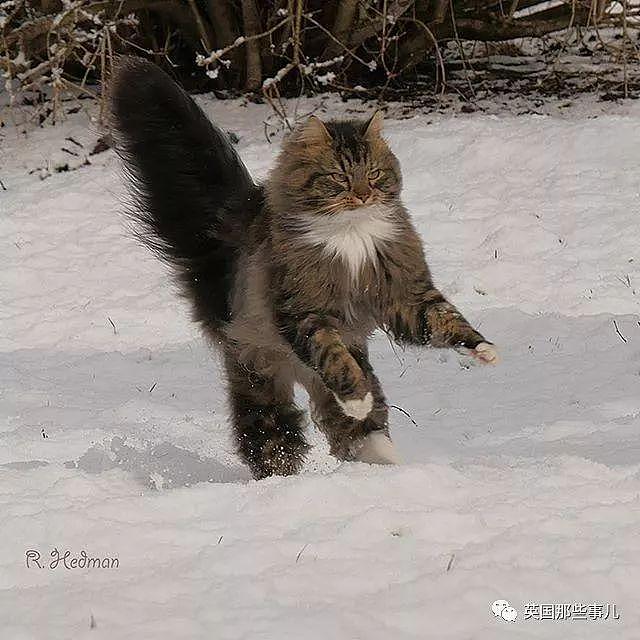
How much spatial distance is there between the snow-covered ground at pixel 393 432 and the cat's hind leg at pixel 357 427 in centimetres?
13

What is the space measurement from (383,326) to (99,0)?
5586mm

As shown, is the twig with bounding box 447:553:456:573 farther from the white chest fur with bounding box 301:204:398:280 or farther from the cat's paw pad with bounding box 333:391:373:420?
the white chest fur with bounding box 301:204:398:280

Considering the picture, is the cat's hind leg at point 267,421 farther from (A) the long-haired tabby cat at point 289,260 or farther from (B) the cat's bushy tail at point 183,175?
(B) the cat's bushy tail at point 183,175

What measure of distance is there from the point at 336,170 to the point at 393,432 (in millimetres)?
1723

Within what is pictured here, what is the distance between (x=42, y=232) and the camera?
7.79 metres

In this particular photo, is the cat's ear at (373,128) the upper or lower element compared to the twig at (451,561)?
upper

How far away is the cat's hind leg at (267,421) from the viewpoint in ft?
14.8

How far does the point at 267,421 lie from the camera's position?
4523 millimetres

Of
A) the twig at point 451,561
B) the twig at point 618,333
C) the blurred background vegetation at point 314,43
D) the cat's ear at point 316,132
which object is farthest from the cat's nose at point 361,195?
the blurred background vegetation at point 314,43

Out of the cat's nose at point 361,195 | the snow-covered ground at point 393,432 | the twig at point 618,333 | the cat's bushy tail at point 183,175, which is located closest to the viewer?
the snow-covered ground at point 393,432

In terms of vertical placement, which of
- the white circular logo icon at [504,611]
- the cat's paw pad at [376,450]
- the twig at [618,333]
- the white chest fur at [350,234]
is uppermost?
the white chest fur at [350,234]

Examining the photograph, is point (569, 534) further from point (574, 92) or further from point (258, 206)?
point (574, 92)

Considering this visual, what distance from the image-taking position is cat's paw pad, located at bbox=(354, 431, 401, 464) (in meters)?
4.33

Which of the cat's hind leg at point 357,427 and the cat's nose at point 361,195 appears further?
the cat's hind leg at point 357,427
